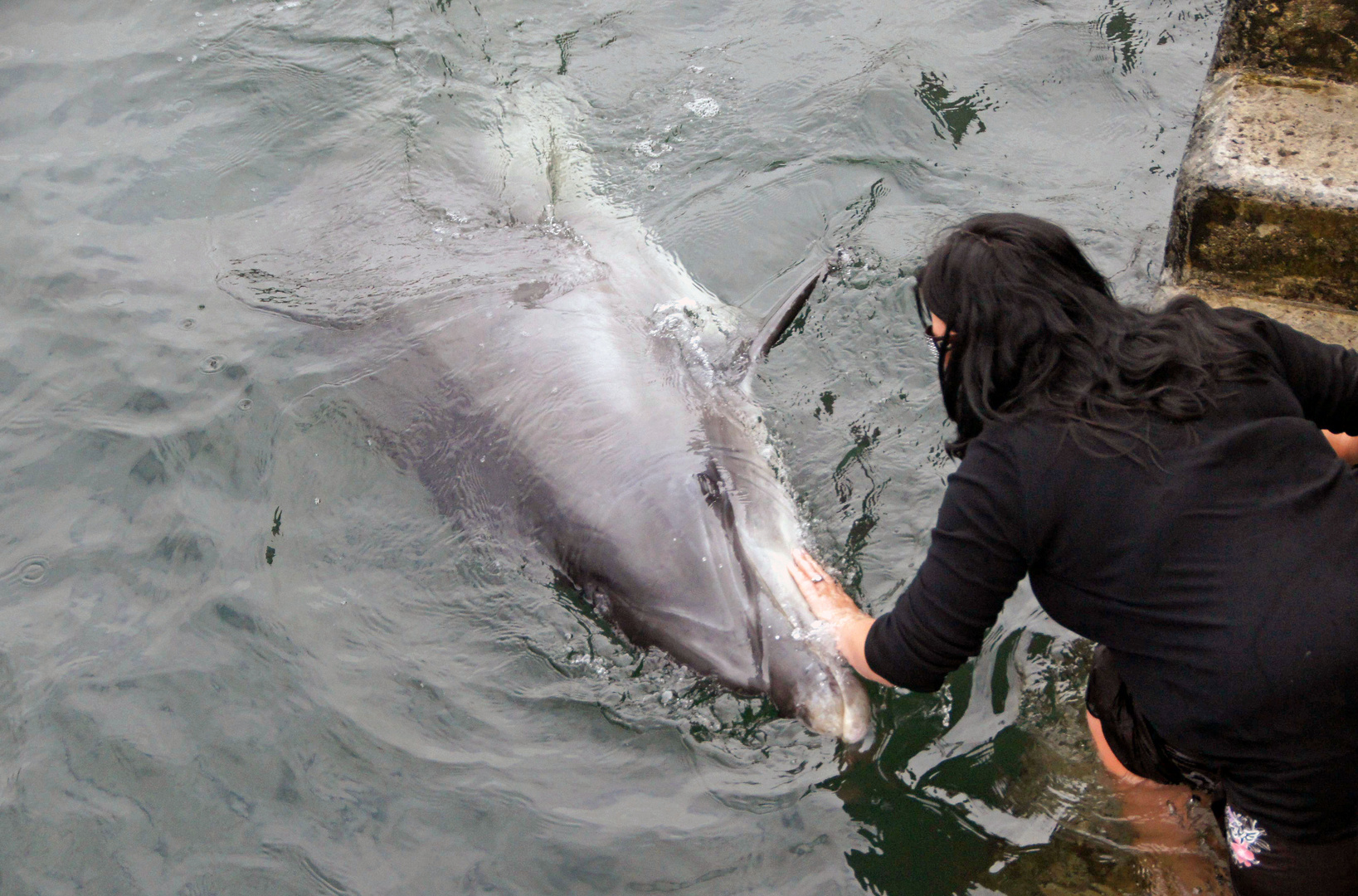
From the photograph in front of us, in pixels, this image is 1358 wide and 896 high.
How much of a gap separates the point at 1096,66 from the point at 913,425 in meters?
3.45

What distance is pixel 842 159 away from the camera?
21.7ft

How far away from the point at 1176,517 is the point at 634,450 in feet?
7.80

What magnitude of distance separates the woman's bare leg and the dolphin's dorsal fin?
2.22m

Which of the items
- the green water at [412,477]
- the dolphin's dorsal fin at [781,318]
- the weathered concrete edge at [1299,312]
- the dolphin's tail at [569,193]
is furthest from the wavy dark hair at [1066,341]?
the dolphin's tail at [569,193]

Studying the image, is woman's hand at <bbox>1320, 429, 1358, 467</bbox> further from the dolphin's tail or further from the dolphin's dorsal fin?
the dolphin's tail

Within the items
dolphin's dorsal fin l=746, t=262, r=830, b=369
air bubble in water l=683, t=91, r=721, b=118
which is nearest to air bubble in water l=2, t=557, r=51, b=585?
dolphin's dorsal fin l=746, t=262, r=830, b=369

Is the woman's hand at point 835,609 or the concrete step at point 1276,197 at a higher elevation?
the concrete step at point 1276,197

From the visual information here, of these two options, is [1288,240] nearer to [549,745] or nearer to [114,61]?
[549,745]

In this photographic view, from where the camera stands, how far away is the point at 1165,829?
11.9ft

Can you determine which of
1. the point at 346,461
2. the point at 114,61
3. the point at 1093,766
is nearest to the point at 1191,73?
the point at 1093,766

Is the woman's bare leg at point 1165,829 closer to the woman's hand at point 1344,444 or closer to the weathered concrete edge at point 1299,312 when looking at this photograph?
the woman's hand at point 1344,444

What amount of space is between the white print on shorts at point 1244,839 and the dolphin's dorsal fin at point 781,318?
9.12 ft

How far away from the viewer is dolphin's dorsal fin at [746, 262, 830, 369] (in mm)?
5051

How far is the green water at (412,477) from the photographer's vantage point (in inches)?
158
